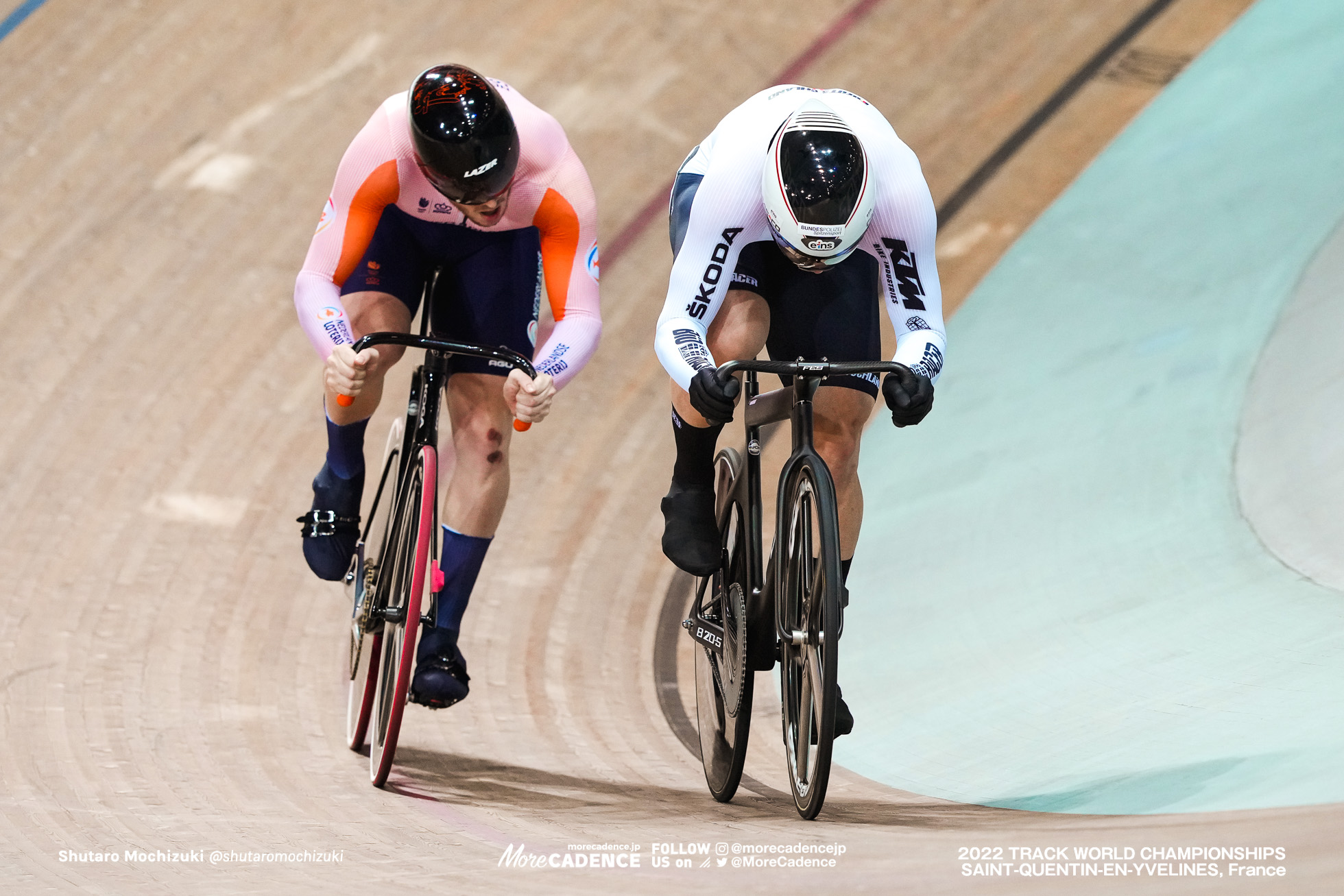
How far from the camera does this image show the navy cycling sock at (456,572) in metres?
3.36

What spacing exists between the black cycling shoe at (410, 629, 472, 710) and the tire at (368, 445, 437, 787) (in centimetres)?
3

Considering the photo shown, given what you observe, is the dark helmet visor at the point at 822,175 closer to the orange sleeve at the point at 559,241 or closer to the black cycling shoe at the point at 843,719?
the orange sleeve at the point at 559,241

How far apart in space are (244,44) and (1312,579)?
4910 mm

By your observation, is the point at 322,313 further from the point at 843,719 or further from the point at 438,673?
the point at 843,719

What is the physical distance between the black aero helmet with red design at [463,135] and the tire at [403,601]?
604 millimetres

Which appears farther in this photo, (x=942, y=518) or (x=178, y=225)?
(x=178, y=225)

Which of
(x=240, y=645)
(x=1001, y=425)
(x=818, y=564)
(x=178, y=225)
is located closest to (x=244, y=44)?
(x=178, y=225)

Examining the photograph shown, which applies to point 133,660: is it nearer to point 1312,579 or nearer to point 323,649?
point 323,649

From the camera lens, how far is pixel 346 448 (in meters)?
3.56

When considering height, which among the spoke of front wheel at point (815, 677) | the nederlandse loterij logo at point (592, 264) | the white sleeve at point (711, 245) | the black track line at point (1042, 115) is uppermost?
the white sleeve at point (711, 245)

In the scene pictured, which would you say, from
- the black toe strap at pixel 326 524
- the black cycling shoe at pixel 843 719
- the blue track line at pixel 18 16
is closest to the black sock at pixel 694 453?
the black cycling shoe at pixel 843 719

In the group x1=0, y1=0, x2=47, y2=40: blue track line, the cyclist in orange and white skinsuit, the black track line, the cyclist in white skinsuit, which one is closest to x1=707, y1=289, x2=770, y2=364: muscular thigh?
the cyclist in white skinsuit

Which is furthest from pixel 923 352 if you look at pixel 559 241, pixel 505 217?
pixel 505 217

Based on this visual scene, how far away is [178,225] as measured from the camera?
18.5ft
